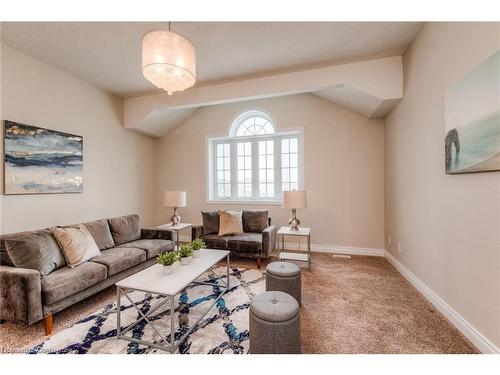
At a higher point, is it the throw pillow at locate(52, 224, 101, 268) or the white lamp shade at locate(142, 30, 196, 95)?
the white lamp shade at locate(142, 30, 196, 95)

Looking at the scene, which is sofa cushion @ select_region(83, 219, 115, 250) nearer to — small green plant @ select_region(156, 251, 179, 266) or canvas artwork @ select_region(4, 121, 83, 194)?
canvas artwork @ select_region(4, 121, 83, 194)

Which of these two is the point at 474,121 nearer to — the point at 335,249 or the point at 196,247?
the point at 196,247

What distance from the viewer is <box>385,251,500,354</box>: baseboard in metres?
1.50

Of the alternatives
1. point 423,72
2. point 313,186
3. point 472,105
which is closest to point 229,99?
point 313,186

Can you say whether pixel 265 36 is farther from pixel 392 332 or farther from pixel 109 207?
pixel 109 207

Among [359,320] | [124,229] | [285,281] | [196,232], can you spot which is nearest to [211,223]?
[196,232]

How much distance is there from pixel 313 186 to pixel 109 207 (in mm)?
3806

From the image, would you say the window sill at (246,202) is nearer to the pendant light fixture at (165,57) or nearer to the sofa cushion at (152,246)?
the sofa cushion at (152,246)

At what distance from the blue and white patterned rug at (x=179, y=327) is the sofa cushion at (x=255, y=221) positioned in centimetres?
137

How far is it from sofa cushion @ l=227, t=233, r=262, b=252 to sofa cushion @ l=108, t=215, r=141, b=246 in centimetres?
148

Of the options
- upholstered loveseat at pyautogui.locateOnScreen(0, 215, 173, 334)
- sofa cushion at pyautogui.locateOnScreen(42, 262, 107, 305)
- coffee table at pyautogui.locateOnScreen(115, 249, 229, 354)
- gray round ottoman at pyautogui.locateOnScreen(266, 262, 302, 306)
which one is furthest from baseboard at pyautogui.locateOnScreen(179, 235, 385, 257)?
sofa cushion at pyautogui.locateOnScreen(42, 262, 107, 305)

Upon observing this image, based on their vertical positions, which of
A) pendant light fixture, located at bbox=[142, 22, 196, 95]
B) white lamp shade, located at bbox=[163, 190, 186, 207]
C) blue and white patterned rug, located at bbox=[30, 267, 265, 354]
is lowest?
blue and white patterned rug, located at bbox=[30, 267, 265, 354]

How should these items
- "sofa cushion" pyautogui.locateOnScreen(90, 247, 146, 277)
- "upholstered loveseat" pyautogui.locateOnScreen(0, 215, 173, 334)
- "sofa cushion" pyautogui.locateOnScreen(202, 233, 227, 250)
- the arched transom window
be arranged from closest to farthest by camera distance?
"upholstered loveseat" pyautogui.locateOnScreen(0, 215, 173, 334)
"sofa cushion" pyautogui.locateOnScreen(90, 247, 146, 277)
"sofa cushion" pyautogui.locateOnScreen(202, 233, 227, 250)
the arched transom window

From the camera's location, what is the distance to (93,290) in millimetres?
2211
